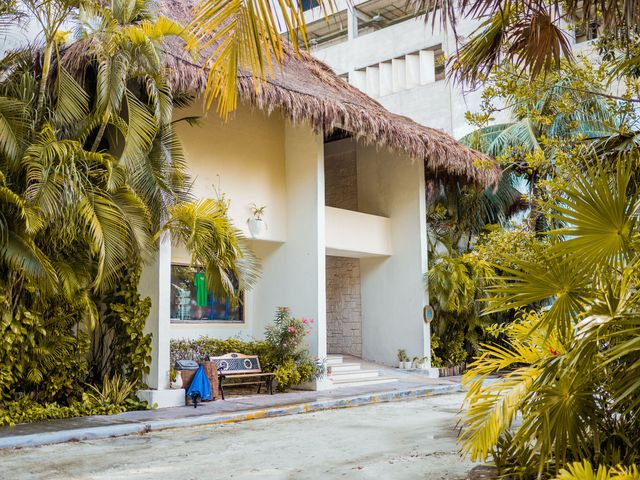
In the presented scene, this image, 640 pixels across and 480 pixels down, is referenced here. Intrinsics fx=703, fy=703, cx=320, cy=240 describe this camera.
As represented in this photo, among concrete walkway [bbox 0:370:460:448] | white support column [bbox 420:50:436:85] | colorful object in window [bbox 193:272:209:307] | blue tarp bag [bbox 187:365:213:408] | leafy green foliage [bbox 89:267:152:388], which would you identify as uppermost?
white support column [bbox 420:50:436:85]

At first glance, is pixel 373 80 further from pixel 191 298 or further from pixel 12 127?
pixel 12 127

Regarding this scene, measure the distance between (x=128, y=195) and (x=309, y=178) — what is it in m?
5.26

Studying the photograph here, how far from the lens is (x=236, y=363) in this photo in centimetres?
1304

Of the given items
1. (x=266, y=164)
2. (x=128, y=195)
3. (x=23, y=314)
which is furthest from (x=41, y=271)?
(x=266, y=164)

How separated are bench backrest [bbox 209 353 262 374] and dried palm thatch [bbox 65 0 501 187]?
4516 millimetres

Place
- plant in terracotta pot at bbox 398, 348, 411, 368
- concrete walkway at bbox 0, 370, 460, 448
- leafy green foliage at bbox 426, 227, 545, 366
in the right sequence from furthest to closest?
plant in terracotta pot at bbox 398, 348, 411, 368 → leafy green foliage at bbox 426, 227, 545, 366 → concrete walkway at bbox 0, 370, 460, 448

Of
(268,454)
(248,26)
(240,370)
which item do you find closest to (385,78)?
(240,370)

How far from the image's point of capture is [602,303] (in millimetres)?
4309

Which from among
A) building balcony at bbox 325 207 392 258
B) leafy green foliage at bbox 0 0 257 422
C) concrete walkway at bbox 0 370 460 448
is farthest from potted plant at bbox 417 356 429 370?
leafy green foliage at bbox 0 0 257 422

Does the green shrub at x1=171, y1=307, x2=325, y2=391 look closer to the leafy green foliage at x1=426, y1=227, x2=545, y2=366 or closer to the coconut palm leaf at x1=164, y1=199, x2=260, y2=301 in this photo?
the coconut palm leaf at x1=164, y1=199, x2=260, y2=301

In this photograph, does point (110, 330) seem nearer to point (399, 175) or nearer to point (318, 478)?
point (318, 478)

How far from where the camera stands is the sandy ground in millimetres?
6539

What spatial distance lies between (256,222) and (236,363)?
2.88 metres

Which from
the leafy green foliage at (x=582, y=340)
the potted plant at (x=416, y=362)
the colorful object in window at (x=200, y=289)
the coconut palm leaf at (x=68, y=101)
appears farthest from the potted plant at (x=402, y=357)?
the leafy green foliage at (x=582, y=340)
